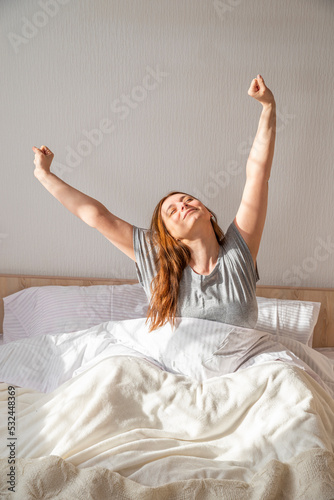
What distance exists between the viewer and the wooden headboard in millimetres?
2285

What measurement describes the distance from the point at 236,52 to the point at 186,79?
27 cm

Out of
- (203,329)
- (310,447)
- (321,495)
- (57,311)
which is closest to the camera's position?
(321,495)

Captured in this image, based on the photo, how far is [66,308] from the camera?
2.11 metres

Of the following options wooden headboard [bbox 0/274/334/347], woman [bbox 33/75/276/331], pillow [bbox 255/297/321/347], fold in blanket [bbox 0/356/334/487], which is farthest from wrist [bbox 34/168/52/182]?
pillow [bbox 255/297/321/347]

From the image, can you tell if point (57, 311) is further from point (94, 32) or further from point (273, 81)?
point (273, 81)

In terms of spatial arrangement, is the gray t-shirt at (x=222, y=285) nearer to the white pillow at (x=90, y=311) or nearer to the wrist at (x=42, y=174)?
the wrist at (x=42, y=174)

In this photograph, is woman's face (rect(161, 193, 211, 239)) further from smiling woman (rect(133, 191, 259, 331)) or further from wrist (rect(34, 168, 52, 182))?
wrist (rect(34, 168, 52, 182))

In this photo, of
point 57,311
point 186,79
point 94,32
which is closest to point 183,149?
point 186,79

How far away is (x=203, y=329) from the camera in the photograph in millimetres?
1561

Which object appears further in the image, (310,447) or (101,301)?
(101,301)

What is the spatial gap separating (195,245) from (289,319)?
719 millimetres

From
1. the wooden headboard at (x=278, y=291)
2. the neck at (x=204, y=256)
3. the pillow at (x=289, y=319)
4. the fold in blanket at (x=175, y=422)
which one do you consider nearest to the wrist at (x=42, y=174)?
the neck at (x=204, y=256)

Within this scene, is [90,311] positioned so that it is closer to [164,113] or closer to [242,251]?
[242,251]

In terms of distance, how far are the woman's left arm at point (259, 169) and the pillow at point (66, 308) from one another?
0.74 metres
